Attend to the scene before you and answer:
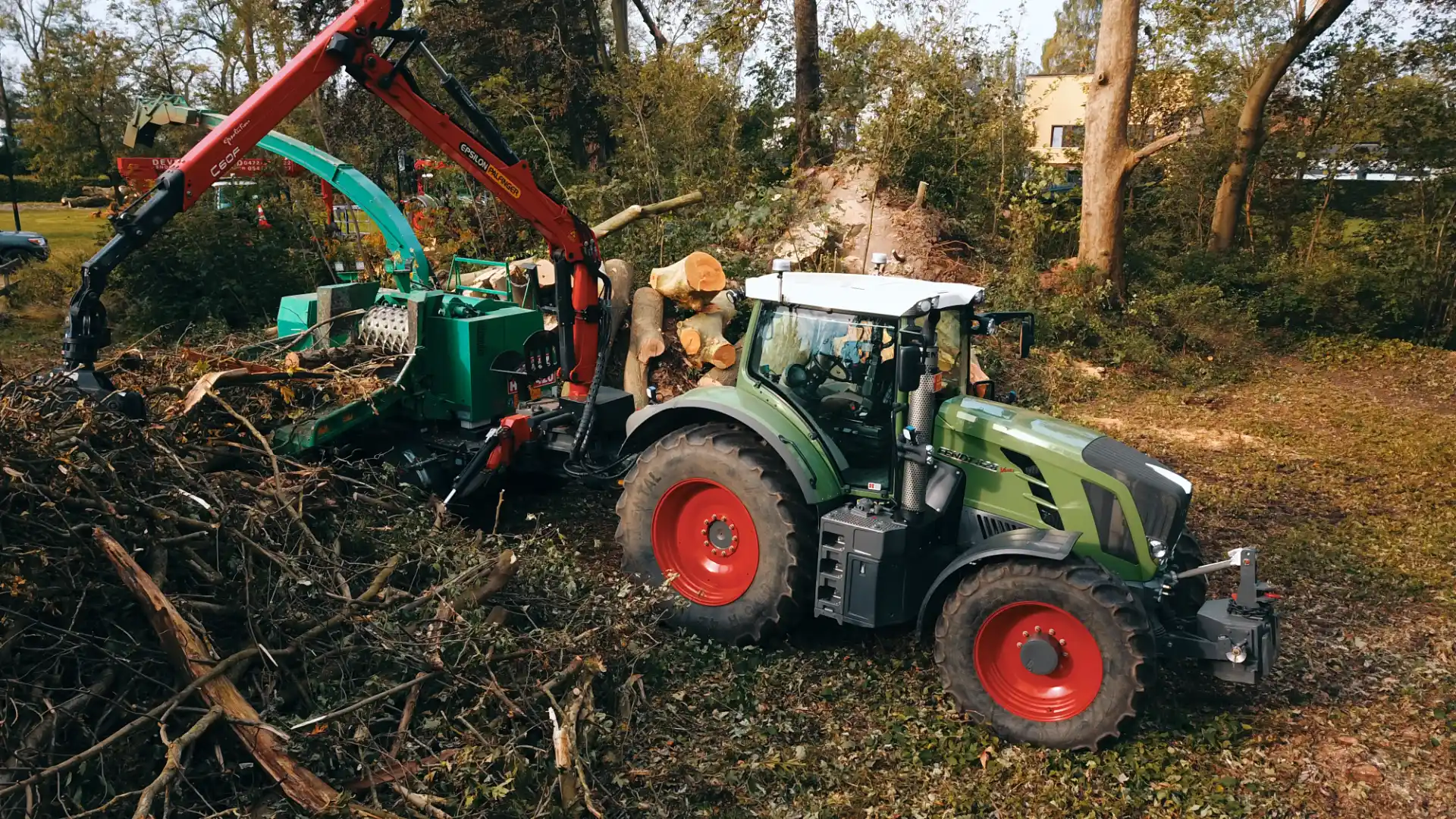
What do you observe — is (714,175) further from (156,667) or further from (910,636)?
(156,667)

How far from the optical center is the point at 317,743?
3.69 m

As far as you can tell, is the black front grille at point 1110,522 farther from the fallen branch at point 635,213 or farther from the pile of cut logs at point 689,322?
the fallen branch at point 635,213

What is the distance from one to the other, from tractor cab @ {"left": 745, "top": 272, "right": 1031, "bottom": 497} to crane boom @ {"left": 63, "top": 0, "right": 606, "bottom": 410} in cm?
216

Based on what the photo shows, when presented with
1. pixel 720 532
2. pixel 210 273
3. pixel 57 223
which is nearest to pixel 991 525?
pixel 720 532

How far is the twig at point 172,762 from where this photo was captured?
317 cm

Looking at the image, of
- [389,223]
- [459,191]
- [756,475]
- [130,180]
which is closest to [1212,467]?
[756,475]

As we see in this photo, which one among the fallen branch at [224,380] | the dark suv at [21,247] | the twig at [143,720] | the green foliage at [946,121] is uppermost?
the green foliage at [946,121]

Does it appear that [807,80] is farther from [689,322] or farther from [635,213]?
[689,322]

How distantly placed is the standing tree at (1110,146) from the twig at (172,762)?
11845mm

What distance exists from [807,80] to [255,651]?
44.4ft

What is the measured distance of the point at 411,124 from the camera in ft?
20.2

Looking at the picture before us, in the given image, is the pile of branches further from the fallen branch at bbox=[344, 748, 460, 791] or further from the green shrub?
the green shrub

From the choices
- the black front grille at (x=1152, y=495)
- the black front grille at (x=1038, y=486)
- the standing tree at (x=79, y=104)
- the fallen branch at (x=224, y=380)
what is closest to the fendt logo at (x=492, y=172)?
the fallen branch at (x=224, y=380)

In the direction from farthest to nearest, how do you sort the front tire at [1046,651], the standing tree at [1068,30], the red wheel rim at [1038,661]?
the standing tree at [1068,30], the red wheel rim at [1038,661], the front tire at [1046,651]
